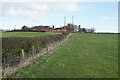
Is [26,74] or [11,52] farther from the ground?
[11,52]

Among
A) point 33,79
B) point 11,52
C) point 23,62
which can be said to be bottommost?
point 33,79

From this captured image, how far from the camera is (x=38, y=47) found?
9.55 metres

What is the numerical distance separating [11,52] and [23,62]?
0.90 metres

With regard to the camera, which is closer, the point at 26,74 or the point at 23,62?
the point at 26,74

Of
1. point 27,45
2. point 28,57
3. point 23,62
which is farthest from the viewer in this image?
point 27,45

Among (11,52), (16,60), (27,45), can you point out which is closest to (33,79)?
(16,60)

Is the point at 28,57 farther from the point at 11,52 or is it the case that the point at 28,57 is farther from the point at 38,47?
the point at 38,47

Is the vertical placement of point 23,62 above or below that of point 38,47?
below

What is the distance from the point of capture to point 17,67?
6188 mm

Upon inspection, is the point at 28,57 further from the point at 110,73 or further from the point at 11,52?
the point at 110,73

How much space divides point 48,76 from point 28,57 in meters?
2.39

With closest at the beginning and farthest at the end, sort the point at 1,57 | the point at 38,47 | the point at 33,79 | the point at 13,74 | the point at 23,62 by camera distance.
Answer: the point at 33,79 < the point at 13,74 < the point at 1,57 < the point at 23,62 < the point at 38,47

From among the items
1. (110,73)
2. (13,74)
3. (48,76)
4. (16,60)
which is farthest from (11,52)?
(110,73)

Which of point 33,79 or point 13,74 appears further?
point 13,74
